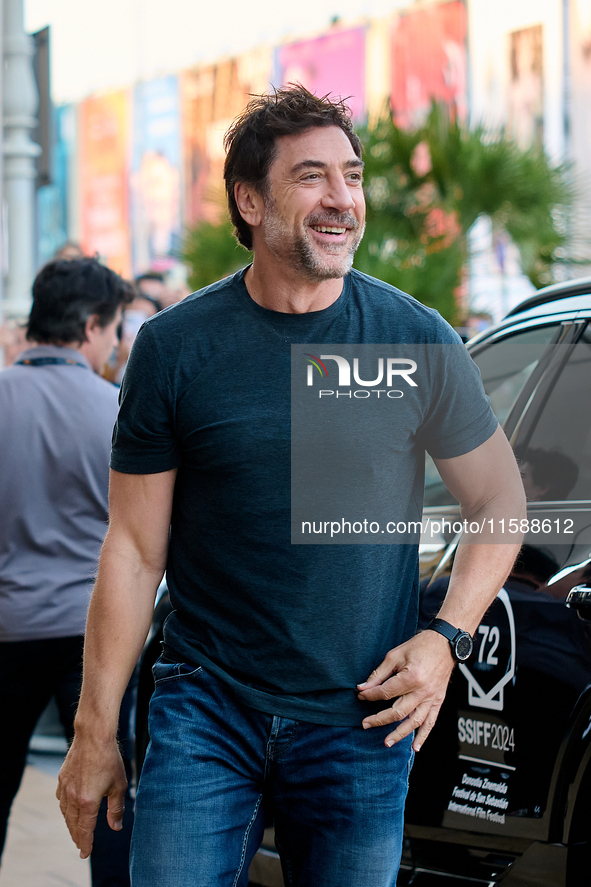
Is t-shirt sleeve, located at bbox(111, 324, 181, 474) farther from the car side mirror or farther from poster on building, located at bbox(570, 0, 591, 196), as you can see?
poster on building, located at bbox(570, 0, 591, 196)

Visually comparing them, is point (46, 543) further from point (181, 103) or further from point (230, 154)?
point (181, 103)

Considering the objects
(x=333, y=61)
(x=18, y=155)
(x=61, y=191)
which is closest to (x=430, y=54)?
(x=333, y=61)

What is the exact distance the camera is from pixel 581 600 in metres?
2.50

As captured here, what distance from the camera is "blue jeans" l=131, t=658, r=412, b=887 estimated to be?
80.1 inches

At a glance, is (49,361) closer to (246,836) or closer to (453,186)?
(246,836)

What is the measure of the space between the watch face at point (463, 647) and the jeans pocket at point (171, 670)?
→ 47 cm

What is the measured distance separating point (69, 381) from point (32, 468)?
0.30 meters

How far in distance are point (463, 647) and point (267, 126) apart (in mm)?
1026

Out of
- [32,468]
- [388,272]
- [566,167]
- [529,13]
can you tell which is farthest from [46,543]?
[529,13]

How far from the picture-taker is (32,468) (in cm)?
346

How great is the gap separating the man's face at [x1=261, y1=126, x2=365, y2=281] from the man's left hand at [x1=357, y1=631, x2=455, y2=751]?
2.25 ft

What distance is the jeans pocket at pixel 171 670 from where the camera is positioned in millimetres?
2154

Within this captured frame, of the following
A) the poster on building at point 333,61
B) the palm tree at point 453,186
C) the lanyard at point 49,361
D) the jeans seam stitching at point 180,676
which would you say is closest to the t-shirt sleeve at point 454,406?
the jeans seam stitching at point 180,676

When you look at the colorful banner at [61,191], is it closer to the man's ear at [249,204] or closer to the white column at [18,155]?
the white column at [18,155]
